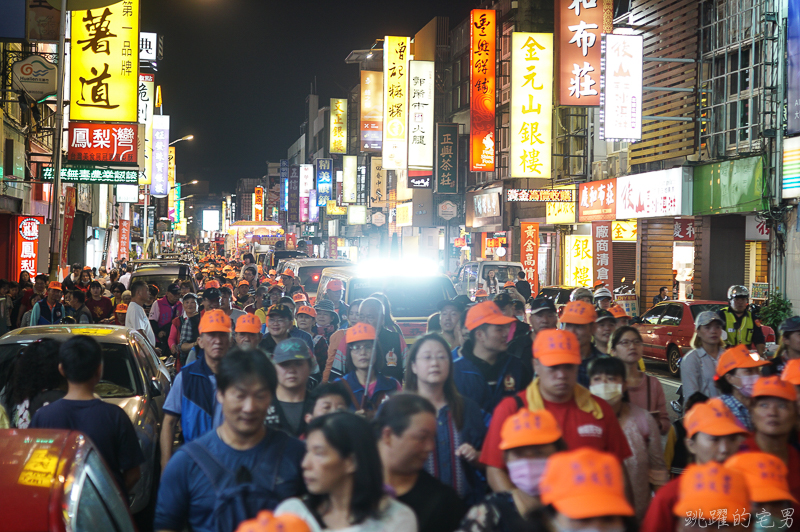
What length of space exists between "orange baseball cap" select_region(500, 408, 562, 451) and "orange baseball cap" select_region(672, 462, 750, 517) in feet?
2.01

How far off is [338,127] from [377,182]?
1127 centimetres

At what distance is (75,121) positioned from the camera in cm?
1967

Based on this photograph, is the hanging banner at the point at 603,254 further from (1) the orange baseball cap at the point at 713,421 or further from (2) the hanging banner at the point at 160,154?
(2) the hanging banner at the point at 160,154

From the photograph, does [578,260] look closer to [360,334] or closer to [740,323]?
[740,323]

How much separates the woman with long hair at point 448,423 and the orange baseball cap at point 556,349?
1.67 ft

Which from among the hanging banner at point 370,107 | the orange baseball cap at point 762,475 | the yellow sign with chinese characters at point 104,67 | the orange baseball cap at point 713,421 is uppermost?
the hanging banner at point 370,107

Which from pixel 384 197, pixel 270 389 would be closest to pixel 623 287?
pixel 270 389

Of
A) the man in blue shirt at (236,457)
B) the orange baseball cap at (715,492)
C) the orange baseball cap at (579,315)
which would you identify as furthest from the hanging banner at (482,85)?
the orange baseball cap at (715,492)

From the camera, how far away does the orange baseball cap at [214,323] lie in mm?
5852

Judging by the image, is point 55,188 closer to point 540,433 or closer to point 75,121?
point 75,121

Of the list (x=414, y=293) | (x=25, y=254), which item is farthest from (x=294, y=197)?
(x=414, y=293)

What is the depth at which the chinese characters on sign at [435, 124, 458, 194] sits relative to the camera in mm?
39906

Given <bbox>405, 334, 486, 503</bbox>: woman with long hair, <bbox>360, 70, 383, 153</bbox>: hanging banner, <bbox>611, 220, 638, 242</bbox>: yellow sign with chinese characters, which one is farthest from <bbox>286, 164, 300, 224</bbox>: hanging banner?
<bbox>405, 334, 486, 503</bbox>: woman with long hair

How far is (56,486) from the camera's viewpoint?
3078 mm
